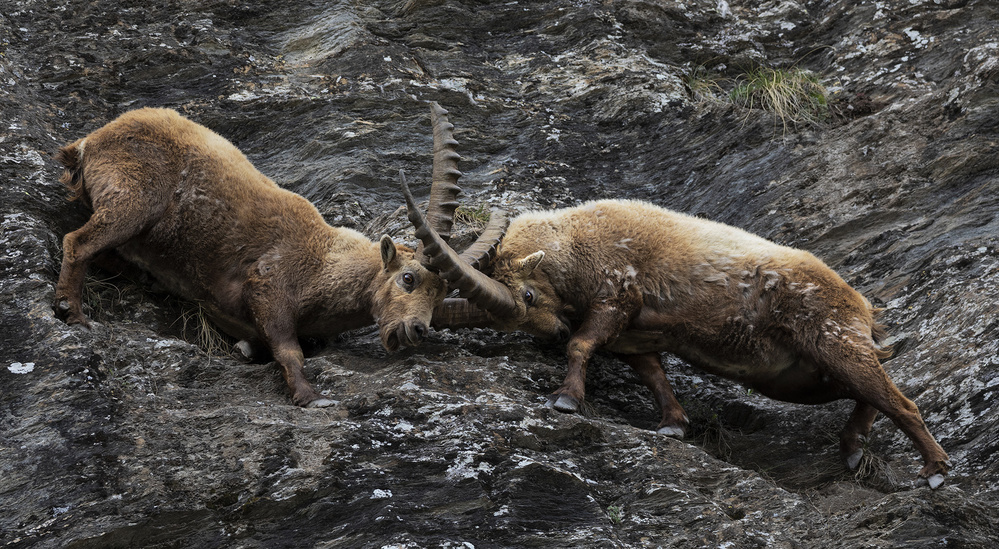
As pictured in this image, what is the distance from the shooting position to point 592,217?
829cm

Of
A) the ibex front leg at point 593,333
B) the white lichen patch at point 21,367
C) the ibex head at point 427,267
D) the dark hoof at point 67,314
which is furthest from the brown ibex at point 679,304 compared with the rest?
the white lichen patch at point 21,367

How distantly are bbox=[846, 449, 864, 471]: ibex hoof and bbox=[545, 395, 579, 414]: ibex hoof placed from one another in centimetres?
222

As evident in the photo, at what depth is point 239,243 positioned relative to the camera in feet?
25.0

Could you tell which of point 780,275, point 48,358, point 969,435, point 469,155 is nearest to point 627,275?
point 780,275

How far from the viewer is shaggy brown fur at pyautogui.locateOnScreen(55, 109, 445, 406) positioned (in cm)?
733

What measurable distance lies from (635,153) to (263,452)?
6878 mm

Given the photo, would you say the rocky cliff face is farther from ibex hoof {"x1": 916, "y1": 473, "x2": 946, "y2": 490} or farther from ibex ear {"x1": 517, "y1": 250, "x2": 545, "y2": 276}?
ibex ear {"x1": 517, "y1": 250, "x2": 545, "y2": 276}

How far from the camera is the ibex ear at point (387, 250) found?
7.50 m

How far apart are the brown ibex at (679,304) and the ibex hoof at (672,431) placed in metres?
0.02

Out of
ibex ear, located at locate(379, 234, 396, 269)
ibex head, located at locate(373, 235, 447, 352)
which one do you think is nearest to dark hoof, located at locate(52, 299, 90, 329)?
ibex head, located at locate(373, 235, 447, 352)

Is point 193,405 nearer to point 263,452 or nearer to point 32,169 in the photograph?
point 263,452

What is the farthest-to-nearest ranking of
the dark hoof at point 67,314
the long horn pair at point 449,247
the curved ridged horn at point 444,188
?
the curved ridged horn at point 444,188, the long horn pair at point 449,247, the dark hoof at point 67,314

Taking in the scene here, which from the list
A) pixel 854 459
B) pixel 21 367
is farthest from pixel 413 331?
pixel 854 459

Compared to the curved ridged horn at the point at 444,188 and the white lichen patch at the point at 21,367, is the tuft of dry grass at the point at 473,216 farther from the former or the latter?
the white lichen patch at the point at 21,367
